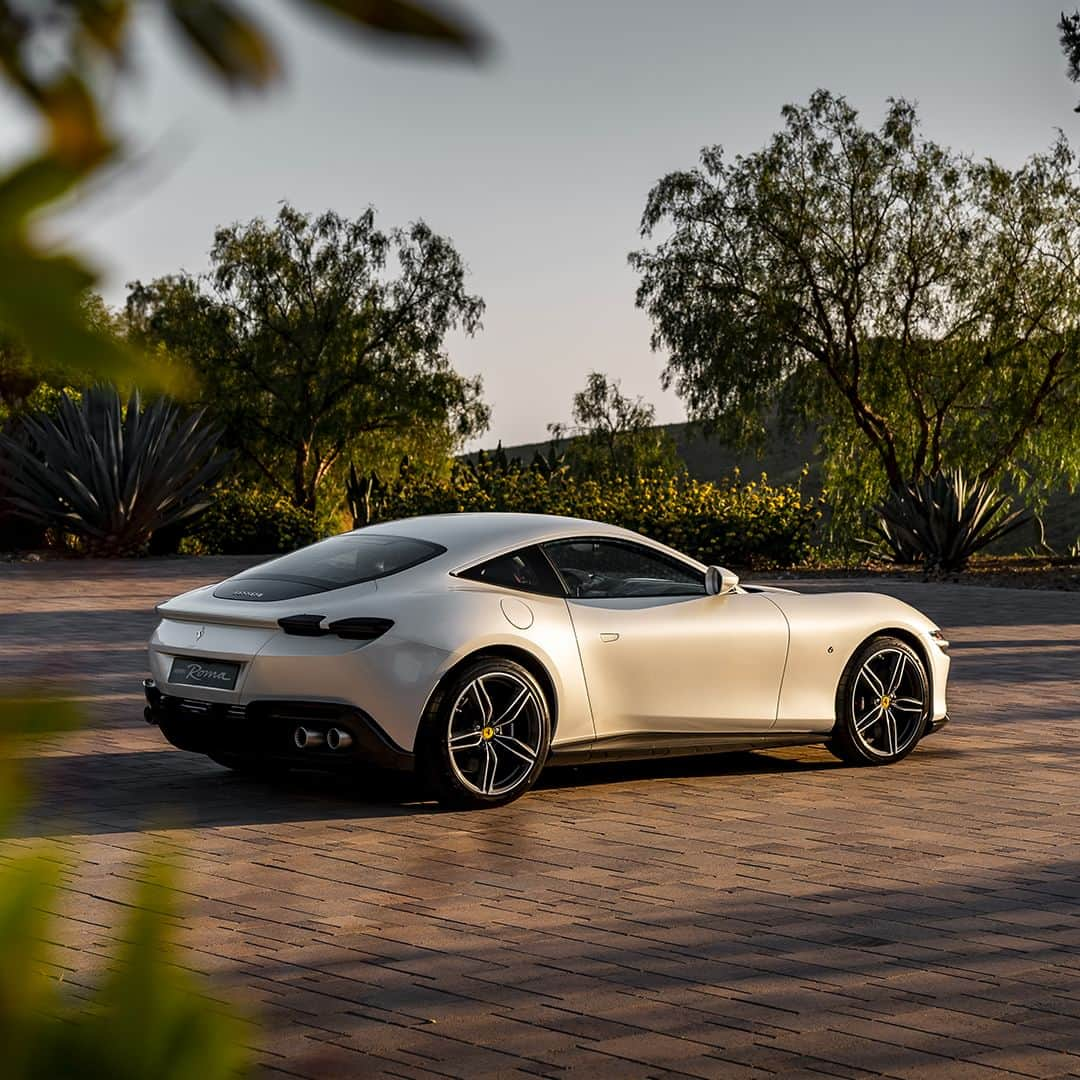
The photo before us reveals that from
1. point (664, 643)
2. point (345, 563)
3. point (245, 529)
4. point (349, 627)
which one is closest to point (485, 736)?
point (349, 627)

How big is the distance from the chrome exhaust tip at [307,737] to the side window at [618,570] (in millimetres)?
1653

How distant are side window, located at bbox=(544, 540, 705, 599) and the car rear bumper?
1515 mm

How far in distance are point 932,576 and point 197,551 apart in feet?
42.7

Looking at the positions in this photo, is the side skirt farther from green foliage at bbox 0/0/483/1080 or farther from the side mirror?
green foliage at bbox 0/0/483/1080

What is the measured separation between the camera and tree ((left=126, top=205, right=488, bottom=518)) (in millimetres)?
46250

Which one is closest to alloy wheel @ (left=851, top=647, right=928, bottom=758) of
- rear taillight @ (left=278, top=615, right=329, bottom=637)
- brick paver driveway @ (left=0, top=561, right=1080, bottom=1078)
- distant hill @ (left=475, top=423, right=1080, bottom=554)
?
brick paver driveway @ (left=0, top=561, right=1080, bottom=1078)

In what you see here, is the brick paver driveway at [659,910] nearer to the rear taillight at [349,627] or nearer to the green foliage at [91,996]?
the green foliage at [91,996]

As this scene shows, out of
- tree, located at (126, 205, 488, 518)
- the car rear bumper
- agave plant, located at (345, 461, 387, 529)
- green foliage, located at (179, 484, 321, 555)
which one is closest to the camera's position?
the car rear bumper

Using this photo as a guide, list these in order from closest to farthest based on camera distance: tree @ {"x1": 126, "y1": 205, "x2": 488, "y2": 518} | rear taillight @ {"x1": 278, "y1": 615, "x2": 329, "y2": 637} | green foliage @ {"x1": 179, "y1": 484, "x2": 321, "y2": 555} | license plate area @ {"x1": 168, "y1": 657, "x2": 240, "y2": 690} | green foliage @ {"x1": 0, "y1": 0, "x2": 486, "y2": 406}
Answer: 1. green foliage @ {"x1": 0, "y1": 0, "x2": 486, "y2": 406}
2. rear taillight @ {"x1": 278, "y1": 615, "x2": 329, "y2": 637}
3. license plate area @ {"x1": 168, "y1": 657, "x2": 240, "y2": 690}
4. green foliage @ {"x1": 179, "y1": 484, "x2": 321, "y2": 555}
5. tree @ {"x1": 126, "y1": 205, "x2": 488, "y2": 518}

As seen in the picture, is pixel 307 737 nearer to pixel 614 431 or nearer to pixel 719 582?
pixel 719 582

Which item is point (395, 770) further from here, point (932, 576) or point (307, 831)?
point (932, 576)

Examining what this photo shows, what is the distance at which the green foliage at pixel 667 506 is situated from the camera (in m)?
27.5

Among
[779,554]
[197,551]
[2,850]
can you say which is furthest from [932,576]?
[2,850]

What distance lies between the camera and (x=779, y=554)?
27766 millimetres
